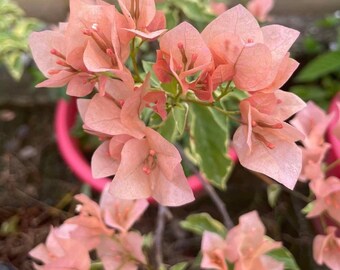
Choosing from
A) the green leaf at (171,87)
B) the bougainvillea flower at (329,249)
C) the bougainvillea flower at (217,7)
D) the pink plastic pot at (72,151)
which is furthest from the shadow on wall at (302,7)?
the green leaf at (171,87)

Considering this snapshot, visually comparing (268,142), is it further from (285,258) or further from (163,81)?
(285,258)

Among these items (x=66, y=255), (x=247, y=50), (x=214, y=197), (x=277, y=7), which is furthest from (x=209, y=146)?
(x=277, y=7)

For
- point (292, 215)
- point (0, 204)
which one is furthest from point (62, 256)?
point (0, 204)

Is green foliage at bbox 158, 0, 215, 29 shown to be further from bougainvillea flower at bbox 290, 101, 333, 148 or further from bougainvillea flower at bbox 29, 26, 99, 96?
bougainvillea flower at bbox 29, 26, 99, 96

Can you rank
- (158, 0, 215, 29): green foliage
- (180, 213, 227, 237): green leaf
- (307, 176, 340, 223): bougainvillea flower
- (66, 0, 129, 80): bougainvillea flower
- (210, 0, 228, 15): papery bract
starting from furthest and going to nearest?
(210, 0, 228, 15): papery bract < (158, 0, 215, 29): green foliage < (180, 213, 227, 237): green leaf < (307, 176, 340, 223): bougainvillea flower < (66, 0, 129, 80): bougainvillea flower

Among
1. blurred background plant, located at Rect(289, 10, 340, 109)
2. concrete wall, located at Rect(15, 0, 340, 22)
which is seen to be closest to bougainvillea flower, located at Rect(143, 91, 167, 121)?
blurred background plant, located at Rect(289, 10, 340, 109)

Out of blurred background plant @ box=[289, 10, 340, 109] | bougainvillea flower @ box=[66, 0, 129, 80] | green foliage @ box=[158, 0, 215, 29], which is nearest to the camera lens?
bougainvillea flower @ box=[66, 0, 129, 80]

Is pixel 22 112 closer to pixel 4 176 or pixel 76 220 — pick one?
pixel 4 176

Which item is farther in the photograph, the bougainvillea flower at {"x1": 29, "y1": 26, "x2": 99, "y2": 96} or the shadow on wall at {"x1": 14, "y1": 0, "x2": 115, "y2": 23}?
the shadow on wall at {"x1": 14, "y1": 0, "x2": 115, "y2": 23}
